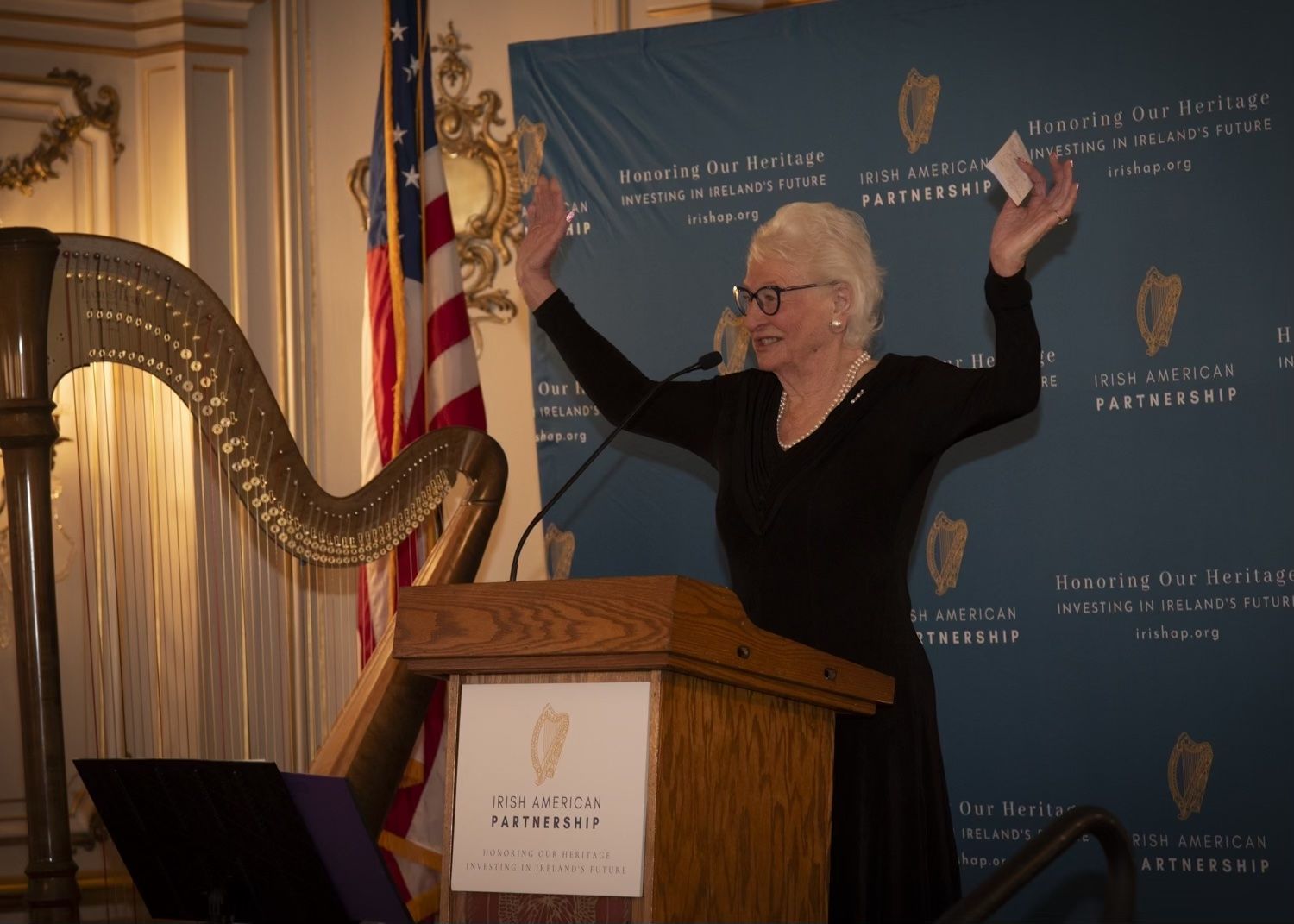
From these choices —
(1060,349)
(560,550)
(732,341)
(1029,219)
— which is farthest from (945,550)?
(1029,219)

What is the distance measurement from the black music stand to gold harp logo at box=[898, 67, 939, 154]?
2.40 meters

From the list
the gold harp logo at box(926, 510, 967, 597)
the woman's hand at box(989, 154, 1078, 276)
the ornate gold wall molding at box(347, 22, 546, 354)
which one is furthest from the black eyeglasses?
the ornate gold wall molding at box(347, 22, 546, 354)

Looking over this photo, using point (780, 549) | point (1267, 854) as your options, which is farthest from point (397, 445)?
point (1267, 854)

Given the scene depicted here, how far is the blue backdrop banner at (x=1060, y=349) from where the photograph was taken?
11.2 ft

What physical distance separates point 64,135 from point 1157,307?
3431 millimetres

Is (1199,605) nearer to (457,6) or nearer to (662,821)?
(662,821)

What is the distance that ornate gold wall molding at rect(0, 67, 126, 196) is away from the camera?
496 cm

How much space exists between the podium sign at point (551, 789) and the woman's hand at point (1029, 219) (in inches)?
48.6

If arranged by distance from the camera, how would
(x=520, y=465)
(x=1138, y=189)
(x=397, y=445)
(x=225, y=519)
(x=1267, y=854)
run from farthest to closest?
(x=520, y=465) < (x=397, y=445) < (x=1138, y=189) < (x=1267, y=854) < (x=225, y=519)

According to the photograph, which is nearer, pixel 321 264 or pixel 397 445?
pixel 397 445

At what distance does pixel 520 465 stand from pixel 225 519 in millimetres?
2337

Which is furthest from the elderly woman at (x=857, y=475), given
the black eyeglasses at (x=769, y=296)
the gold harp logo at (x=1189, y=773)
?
the gold harp logo at (x=1189, y=773)

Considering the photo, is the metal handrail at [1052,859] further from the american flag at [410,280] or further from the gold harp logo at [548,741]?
the american flag at [410,280]

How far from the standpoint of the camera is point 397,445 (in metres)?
3.88
